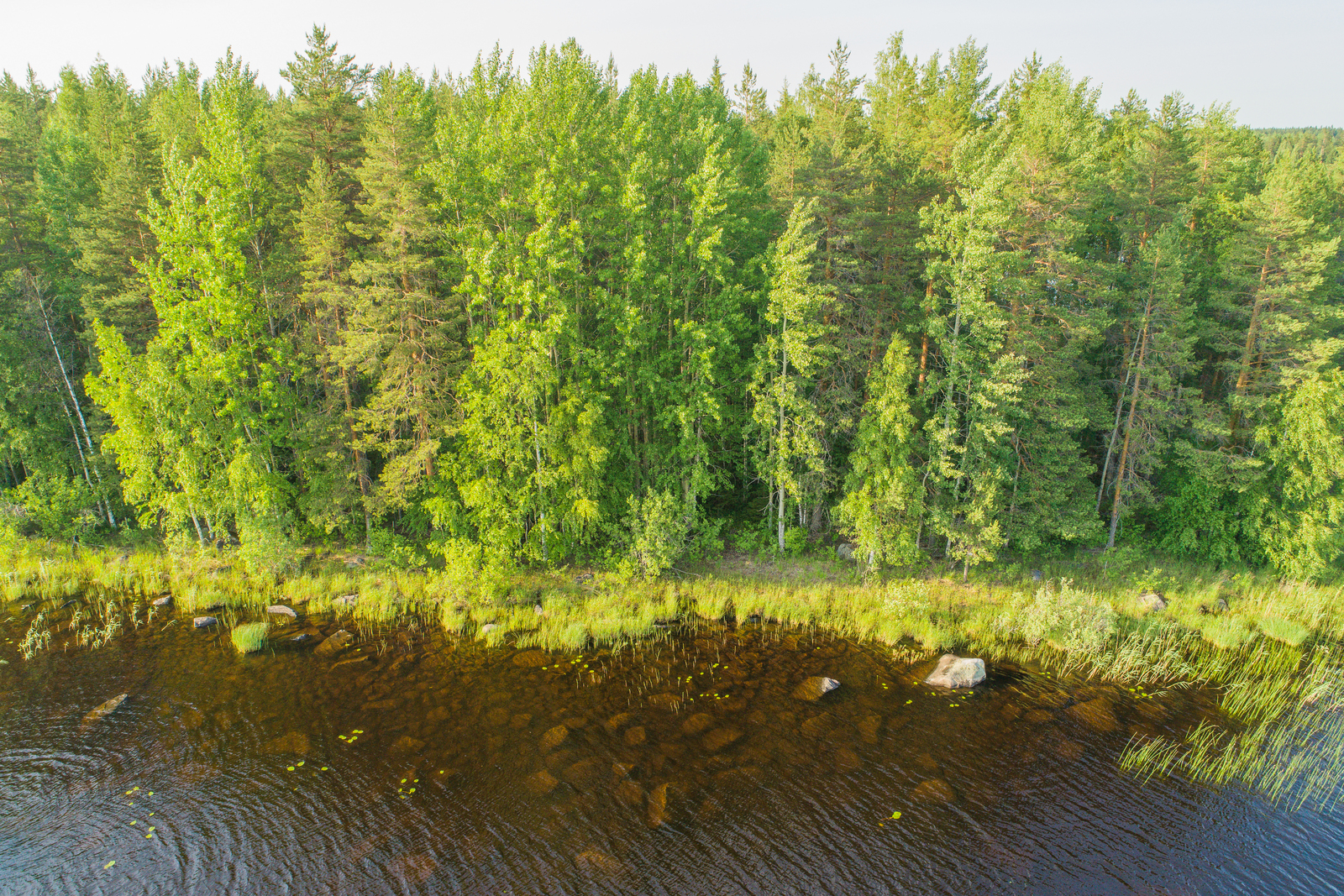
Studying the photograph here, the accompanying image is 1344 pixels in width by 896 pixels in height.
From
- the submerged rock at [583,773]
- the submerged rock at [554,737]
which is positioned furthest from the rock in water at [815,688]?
the submerged rock at [554,737]

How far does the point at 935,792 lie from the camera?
13594mm

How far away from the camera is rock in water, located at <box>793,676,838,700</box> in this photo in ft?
56.5

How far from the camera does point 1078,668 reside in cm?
1898

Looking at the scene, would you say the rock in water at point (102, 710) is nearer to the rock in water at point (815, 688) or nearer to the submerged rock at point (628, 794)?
the submerged rock at point (628, 794)

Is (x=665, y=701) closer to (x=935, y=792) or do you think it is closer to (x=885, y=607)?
(x=935, y=792)

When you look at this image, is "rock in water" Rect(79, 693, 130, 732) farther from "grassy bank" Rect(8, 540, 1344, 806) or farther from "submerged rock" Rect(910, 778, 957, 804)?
"submerged rock" Rect(910, 778, 957, 804)

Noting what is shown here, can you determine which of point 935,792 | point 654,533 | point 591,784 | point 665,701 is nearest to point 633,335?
point 654,533

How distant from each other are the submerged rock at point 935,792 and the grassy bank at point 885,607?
244 inches

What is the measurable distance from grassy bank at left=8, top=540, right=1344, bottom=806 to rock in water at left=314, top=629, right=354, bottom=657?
0.80 metres

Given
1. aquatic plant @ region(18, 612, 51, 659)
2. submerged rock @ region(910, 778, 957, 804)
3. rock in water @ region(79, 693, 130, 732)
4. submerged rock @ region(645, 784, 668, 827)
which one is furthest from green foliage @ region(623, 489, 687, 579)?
aquatic plant @ region(18, 612, 51, 659)

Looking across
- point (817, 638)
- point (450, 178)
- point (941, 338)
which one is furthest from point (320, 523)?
point (941, 338)

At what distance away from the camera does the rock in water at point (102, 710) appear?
1534 cm

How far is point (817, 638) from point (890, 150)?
20679 millimetres

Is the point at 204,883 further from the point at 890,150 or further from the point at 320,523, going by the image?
the point at 890,150
